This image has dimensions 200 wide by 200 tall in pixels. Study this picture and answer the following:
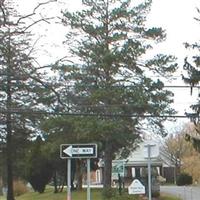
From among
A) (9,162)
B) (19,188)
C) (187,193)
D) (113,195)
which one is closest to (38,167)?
(9,162)

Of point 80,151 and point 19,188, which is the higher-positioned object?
point 19,188

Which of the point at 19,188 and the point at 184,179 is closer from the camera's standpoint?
the point at 19,188

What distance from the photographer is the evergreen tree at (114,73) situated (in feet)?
146

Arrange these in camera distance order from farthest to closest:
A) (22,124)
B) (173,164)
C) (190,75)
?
(173,164), (22,124), (190,75)

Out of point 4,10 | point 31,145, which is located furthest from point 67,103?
point 31,145

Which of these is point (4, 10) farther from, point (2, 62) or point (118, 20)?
point (118, 20)

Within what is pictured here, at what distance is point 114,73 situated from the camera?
47.3m

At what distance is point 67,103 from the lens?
40.8 m

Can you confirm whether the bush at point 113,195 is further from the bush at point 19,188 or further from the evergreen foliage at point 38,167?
the bush at point 19,188

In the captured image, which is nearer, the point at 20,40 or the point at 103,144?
the point at 20,40

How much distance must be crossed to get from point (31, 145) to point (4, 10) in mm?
18845

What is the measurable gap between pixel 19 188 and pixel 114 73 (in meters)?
31.1

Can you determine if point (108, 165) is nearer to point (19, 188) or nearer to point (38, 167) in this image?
point (38, 167)

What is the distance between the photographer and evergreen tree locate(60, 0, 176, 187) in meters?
44.6
